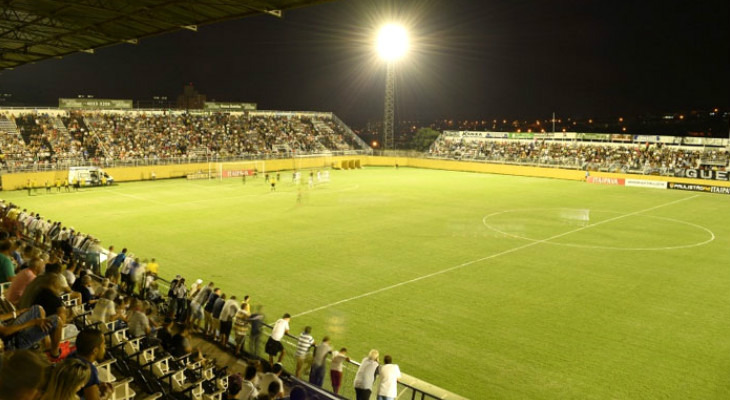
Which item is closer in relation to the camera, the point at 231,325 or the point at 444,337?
the point at 231,325

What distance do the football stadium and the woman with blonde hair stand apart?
0.04 feet

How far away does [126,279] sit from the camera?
1438 centimetres

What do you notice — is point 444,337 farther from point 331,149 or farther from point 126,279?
point 331,149

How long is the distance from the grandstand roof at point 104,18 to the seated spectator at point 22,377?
11.8 m

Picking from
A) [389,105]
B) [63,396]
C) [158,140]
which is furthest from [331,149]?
[63,396]

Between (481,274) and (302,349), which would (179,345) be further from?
(481,274)

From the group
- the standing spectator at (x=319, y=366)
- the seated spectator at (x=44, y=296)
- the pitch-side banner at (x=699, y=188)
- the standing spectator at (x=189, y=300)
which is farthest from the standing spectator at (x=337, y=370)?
the pitch-side banner at (x=699, y=188)

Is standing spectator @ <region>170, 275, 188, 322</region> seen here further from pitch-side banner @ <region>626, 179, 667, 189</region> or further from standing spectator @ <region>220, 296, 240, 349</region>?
pitch-side banner @ <region>626, 179, 667, 189</region>

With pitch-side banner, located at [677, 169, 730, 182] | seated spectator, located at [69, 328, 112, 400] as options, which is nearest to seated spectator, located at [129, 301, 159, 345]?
seated spectator, located at [69, 328, 112, 400]

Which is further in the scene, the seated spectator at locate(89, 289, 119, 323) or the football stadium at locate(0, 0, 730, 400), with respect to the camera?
the seated spectator at locate(89, 289, 119, 323)

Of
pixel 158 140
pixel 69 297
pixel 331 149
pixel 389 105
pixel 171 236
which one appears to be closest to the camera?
pixel 69 297

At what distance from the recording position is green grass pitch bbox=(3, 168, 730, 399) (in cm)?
1098

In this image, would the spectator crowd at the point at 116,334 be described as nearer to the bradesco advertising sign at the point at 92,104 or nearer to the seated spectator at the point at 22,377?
the seated spectator at the point at 22,377

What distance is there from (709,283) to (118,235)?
23876 mm
